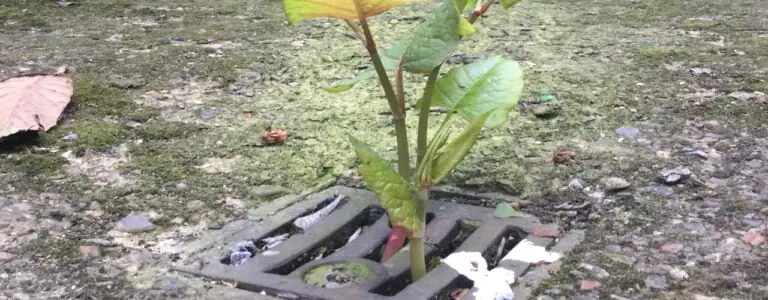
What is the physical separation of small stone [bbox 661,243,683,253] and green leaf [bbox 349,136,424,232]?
0.51m

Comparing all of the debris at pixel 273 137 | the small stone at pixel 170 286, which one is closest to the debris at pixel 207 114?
the debris at pixel 273 137

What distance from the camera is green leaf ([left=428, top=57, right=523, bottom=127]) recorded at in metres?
1.30

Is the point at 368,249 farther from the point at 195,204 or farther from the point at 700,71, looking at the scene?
the point at 700,71

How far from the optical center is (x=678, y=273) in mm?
1351

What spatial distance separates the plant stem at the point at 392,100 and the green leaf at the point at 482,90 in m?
0.09

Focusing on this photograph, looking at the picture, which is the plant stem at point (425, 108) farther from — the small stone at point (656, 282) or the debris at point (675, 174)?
the debris at point (675, 174)

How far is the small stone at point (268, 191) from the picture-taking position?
177 cm

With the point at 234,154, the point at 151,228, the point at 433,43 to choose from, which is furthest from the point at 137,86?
the point at 433,43

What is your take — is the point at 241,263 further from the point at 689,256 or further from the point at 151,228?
the point at 689,256

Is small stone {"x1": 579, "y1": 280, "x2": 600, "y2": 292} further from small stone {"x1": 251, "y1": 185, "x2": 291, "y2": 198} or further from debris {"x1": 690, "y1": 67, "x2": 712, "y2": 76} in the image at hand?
debris {"x1": 690, "y1": 67, "x2": 712, "y2": 76}

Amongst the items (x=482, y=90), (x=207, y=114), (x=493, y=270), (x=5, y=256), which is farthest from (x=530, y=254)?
(x=207, y=114)

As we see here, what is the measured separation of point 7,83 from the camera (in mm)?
2260

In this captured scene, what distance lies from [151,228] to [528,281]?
30.1 inches

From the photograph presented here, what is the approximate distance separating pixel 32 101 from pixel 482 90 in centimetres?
142
